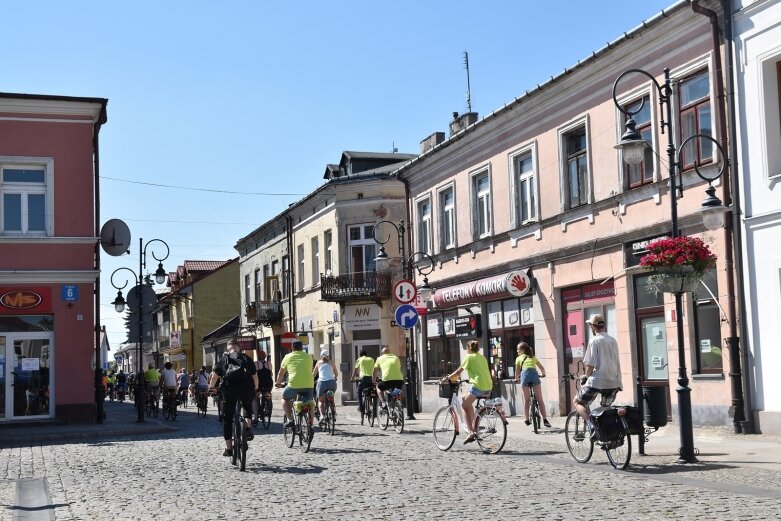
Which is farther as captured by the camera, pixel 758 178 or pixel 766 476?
pixel 758 178

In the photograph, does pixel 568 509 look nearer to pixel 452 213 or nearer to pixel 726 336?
pixel 726 336

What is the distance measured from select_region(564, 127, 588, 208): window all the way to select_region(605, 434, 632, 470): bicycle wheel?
9.87 meters

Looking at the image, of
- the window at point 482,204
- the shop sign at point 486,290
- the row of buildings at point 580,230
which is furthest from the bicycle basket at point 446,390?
the window at point 482,204

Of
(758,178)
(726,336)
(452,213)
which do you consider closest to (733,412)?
(726,336)

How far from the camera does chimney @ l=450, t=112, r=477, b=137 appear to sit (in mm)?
33250

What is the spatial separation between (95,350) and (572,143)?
12.5m

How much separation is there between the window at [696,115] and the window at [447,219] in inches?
430

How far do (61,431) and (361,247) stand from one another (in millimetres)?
17629

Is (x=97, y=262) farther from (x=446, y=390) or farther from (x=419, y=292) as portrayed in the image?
(x=446, y=390)

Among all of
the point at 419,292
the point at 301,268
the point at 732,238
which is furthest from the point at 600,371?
the point at 301,268

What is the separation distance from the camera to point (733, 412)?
672 inches

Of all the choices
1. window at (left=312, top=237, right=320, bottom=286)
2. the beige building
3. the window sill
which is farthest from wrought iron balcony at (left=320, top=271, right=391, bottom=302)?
the window sill

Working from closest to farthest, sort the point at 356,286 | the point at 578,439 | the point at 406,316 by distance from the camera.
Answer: the point at 578,439
the point at 406,316
the point at 356,286

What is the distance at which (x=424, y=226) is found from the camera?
31719mm
